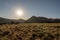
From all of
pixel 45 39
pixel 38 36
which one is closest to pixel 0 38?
pixel 38 36

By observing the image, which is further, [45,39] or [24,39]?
[24,39]

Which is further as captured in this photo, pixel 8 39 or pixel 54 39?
pixel 8 39

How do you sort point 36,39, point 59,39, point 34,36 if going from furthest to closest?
point 34,36 → point 36,39 → point 59,39

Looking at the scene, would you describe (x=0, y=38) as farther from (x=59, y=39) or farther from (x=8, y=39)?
(x=59, y=39)

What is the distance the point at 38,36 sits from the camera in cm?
1712

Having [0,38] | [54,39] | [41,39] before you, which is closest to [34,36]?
[41,39]

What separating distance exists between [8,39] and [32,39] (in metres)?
3.31

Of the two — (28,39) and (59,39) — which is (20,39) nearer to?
(28,39)

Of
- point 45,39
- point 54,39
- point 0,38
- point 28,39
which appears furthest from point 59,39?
point 0,38

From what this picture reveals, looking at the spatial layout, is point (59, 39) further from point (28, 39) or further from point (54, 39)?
point (28, 39)

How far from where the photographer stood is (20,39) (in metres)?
16.9

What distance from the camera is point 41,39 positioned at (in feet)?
51.8

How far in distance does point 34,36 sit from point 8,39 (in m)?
3.54

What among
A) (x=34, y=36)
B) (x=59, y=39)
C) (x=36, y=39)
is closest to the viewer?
(x=59, y=39)
